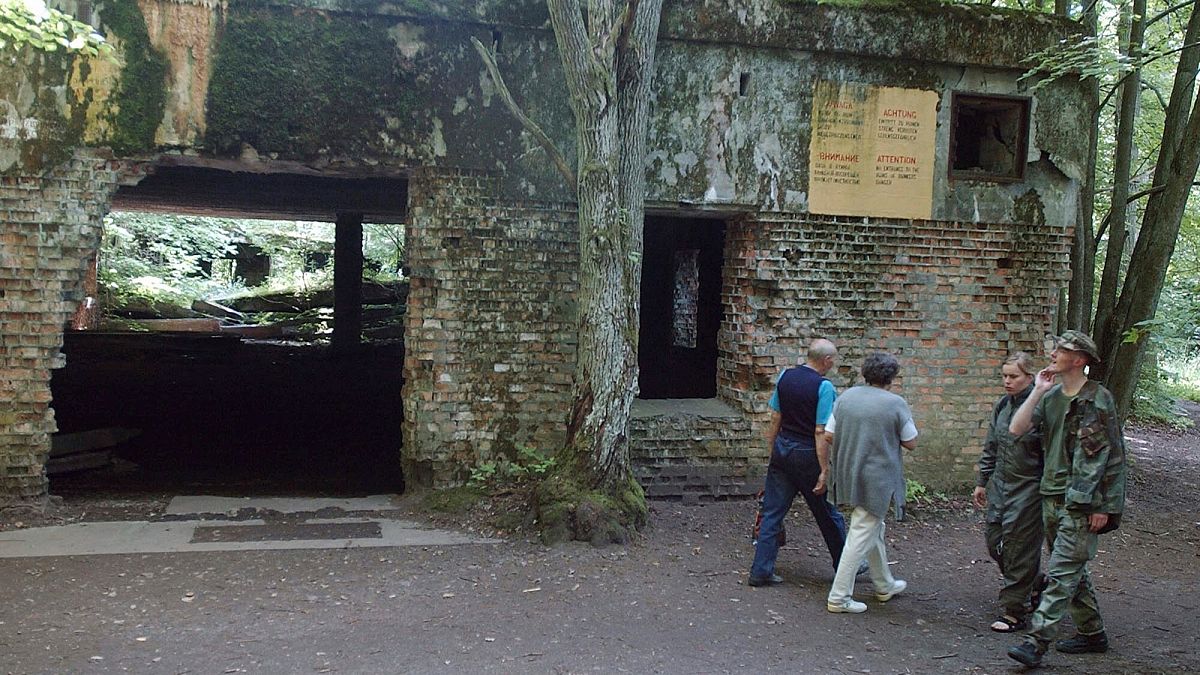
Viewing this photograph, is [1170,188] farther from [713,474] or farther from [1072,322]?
[713,474]

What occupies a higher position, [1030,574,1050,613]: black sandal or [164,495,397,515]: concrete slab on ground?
[1030,574,1050,613]: black sandal

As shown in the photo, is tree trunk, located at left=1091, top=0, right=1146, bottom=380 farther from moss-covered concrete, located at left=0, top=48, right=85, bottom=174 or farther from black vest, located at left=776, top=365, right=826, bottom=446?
moss-covered concrete, located at left=0, top=48, right=85, bottom=174

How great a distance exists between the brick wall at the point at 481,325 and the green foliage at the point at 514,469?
2.5 inches

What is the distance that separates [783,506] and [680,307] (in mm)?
6329

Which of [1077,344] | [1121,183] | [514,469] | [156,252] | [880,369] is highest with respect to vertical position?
[1121,183]

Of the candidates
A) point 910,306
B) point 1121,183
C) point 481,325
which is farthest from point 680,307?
point 1121,183

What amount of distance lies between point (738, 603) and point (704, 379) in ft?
17.5

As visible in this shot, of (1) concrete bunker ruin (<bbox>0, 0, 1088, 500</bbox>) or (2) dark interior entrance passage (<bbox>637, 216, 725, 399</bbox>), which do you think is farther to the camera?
(2) dark interior entrance passage (<bbox>637, 216, 725, 399</bbox>)

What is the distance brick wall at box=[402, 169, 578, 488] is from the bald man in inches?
89.0

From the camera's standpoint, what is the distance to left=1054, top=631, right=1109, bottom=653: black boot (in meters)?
4.90

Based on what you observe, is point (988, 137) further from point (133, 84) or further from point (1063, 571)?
point (133, 84)

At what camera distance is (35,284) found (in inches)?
262

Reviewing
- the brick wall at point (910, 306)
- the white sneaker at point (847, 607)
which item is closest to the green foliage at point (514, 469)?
the brick wall at point (910, 306)

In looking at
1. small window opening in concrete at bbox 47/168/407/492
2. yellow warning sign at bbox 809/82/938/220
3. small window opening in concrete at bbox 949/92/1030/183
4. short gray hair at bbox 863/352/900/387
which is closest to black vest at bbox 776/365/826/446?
short gray hair at bbox 863/352/900/387
